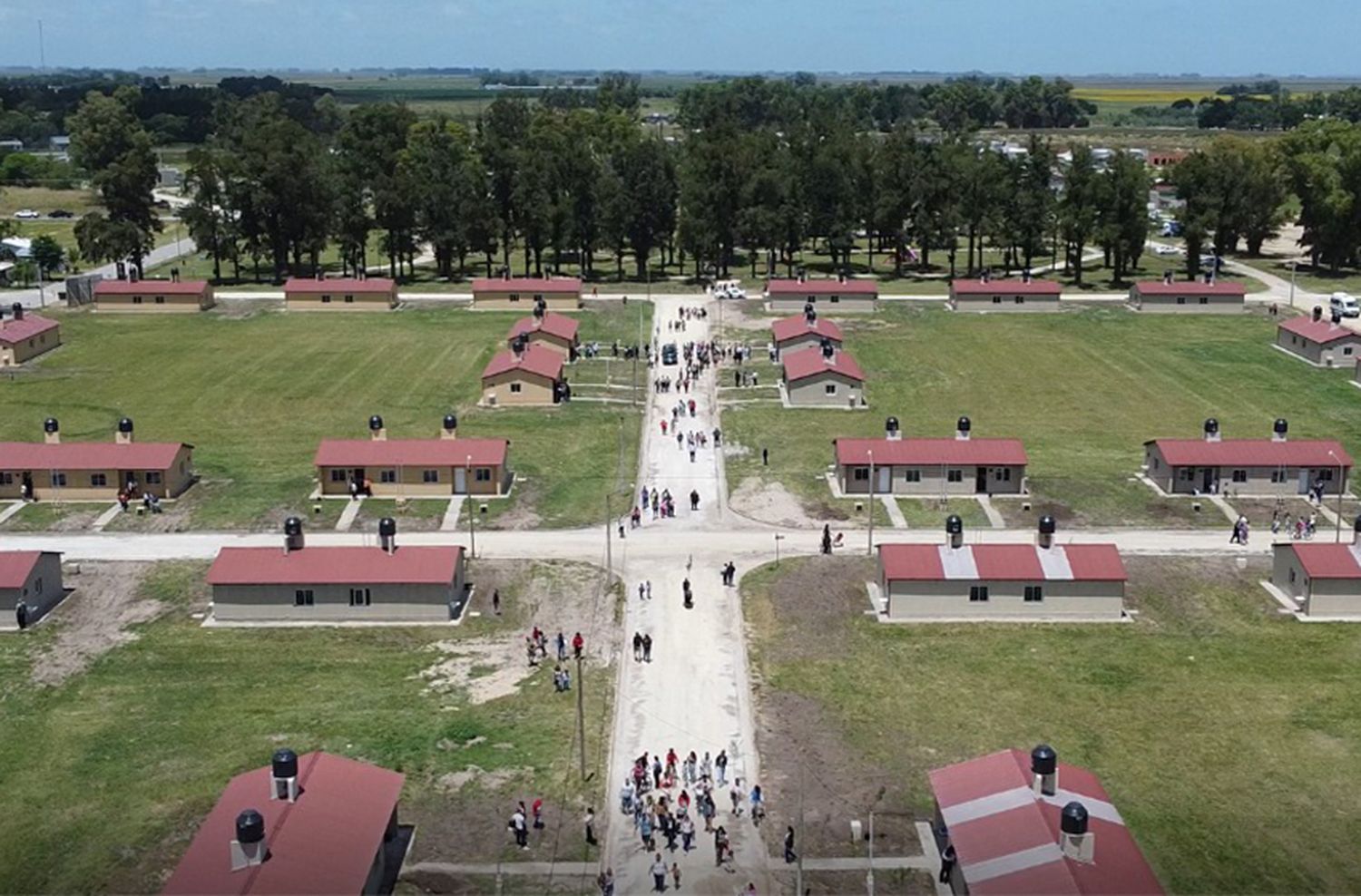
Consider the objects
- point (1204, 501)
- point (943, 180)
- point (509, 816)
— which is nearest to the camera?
point (509, 816)

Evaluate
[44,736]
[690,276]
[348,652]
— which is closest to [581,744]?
[348,652]

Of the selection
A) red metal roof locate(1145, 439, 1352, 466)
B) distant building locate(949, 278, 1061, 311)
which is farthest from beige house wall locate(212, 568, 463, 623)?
distant building locate(949, 278, 1061, 311)

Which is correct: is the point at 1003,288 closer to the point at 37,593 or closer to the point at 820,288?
the point at 820,288

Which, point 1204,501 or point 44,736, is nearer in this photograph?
point 44,736

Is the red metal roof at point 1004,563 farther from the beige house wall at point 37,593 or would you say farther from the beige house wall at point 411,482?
the beige house wall at point 37,593

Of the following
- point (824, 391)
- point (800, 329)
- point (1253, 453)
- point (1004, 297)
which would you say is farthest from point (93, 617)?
point (1004, 297)

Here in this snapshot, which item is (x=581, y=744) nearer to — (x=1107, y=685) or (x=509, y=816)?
(x=509, y=816)
